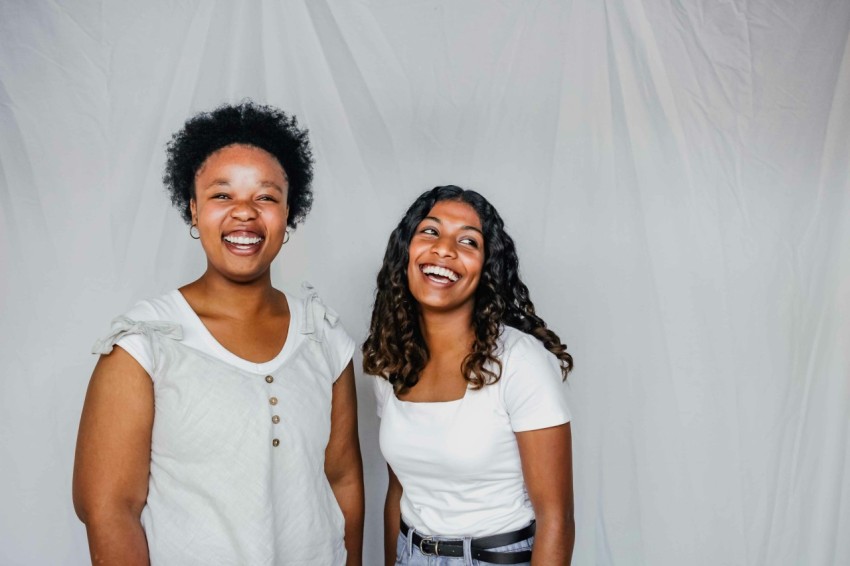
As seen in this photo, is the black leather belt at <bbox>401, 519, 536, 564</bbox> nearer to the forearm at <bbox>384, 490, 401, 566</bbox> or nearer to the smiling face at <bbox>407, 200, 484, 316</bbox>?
the forearm at <bbox>384, 490, 401, 566</bbox>

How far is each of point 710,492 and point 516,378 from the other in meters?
1.13

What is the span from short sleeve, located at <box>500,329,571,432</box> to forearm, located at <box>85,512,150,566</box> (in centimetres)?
81

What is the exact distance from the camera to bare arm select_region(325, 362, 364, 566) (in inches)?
75.6

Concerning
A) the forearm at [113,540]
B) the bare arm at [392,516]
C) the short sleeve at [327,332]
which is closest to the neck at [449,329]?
the short sleeve at [327,332]

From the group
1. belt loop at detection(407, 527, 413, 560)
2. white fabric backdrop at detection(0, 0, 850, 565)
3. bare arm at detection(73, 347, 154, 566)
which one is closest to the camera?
bare arm at detection(73, 347, 154, 566)

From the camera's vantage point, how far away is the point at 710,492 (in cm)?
259

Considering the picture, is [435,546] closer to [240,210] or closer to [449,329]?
[449,329]

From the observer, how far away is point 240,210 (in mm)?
1698

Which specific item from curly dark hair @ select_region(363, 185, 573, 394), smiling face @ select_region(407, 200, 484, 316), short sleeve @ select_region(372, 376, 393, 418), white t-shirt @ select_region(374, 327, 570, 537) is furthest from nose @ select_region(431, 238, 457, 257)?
short sleeve @ select_region(372, 376, 393, 418)

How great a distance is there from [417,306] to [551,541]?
2.15 feet

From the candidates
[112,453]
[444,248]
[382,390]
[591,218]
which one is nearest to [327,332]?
[382,390]

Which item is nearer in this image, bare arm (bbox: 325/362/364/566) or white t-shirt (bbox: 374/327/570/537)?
white t-shirt (bbox: 374/327/570/537)

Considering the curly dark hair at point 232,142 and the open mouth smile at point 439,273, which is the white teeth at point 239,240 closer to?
the curly dark hair at point 232,142

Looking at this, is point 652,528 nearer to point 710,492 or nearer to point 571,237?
point 710,492
